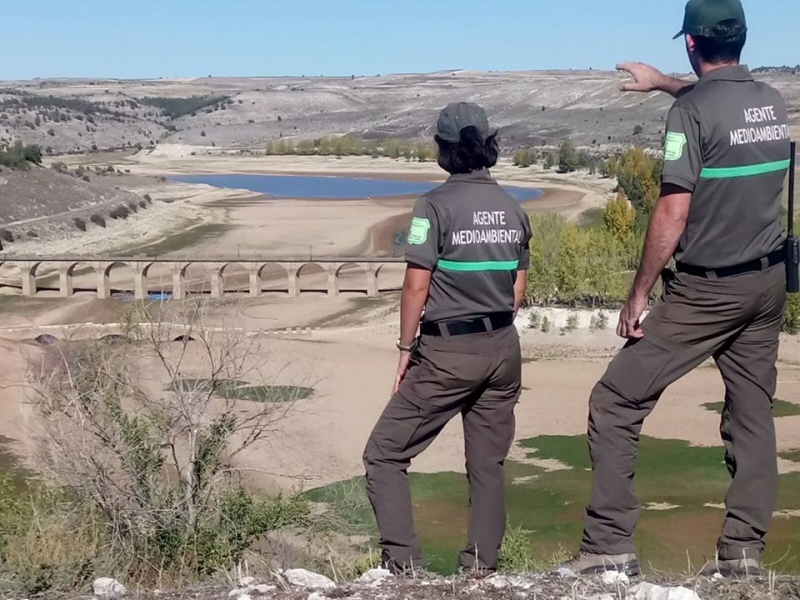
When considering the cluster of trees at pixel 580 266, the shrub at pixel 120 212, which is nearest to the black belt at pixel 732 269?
the cluster of trees at pixel 580 266

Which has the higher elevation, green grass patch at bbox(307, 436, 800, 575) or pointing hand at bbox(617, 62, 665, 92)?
pointing hand at bbox(617, 62, 665, 92)

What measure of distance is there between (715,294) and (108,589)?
3.02 m

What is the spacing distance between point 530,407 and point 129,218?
160ft

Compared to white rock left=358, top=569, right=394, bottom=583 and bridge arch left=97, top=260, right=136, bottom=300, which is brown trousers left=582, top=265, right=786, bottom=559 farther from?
bridge arch left=97, top=260, right=136, bottom=300

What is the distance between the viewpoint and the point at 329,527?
16.3 metres

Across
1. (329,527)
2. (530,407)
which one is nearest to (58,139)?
(530,407)

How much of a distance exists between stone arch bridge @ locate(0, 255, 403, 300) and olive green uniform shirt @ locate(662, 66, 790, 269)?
155ft

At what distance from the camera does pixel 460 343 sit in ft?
18.3

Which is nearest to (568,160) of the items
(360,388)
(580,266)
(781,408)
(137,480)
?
(580,266)

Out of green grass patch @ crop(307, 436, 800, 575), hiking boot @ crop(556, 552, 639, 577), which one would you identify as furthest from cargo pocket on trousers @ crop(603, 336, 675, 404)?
green grass patch @ crop(307, 436, 800, 575)

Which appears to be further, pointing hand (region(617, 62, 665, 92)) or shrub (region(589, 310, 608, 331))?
shrub (region(589, 310, 608, 331))

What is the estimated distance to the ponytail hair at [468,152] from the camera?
223 inches

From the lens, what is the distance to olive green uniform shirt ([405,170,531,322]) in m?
5.55

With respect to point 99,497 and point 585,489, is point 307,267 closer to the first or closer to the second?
point 585,489
